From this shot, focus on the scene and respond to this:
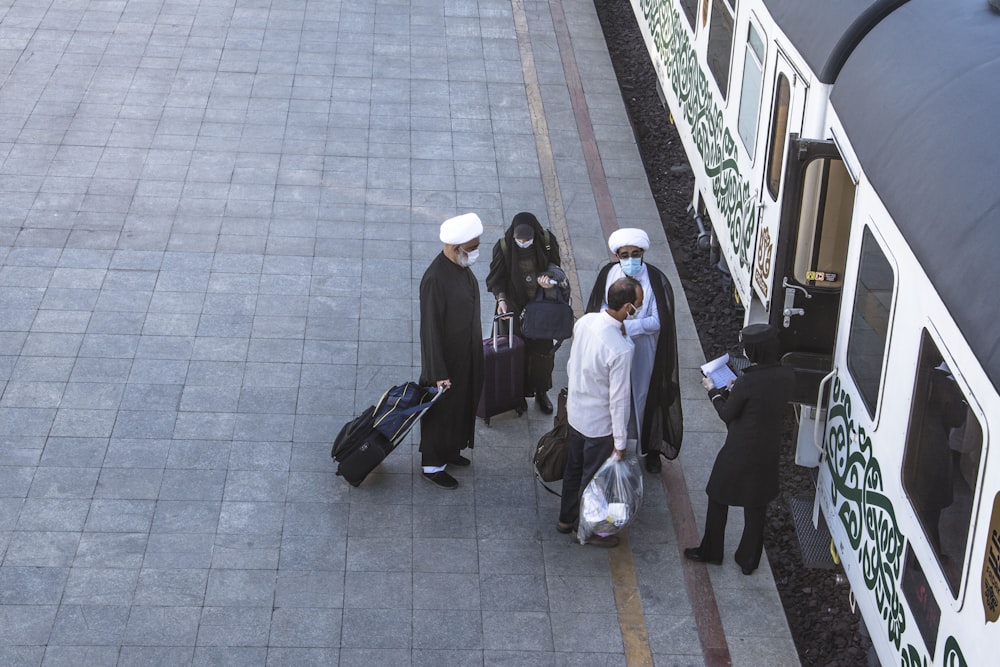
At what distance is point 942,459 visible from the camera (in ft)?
16.5

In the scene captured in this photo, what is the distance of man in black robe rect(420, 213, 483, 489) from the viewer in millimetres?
7105

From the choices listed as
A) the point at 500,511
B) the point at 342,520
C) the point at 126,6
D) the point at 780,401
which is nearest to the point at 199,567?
the point at 342,520

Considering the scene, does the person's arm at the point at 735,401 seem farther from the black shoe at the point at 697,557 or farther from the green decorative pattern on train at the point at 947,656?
the green decorative pattern on train at the point at 947,656

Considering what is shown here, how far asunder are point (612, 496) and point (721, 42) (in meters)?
4.58

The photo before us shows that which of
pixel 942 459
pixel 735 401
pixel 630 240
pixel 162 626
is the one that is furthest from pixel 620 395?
pixel 162 626

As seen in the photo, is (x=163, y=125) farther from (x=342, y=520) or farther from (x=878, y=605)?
(x=878, y=605)

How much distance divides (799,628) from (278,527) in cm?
304

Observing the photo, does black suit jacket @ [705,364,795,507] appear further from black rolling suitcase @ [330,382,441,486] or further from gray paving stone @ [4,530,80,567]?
gray paving stone @ [4,530,80,567]

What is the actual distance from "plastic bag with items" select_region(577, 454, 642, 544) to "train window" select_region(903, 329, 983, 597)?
70.8 inches

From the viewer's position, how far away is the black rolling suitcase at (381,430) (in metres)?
7.29

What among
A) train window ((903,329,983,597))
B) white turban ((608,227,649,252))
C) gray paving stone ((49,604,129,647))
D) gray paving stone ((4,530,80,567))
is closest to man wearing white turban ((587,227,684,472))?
white turban ((608,227,649,252))

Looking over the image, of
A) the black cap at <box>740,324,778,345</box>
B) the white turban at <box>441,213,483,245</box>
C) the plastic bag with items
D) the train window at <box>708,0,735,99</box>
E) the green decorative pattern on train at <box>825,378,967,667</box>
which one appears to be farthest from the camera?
the train window at <box>708,0,735,99</box>

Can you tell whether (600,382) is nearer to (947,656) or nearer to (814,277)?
(814,277)

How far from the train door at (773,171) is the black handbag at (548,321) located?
4.10 ft
